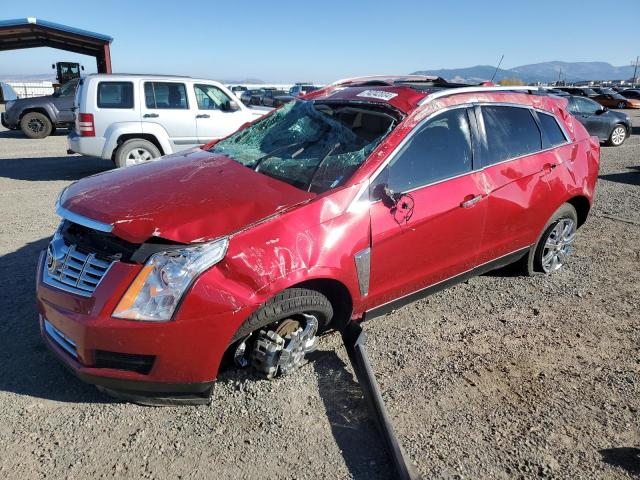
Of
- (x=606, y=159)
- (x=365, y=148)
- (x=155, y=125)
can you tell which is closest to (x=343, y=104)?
(x=365, y=148)

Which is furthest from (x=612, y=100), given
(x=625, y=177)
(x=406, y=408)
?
(x=406, y=408)

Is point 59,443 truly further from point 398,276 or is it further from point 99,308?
point 398,276

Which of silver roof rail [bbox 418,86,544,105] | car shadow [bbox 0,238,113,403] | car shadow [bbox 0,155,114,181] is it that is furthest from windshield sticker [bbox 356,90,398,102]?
car shadow [bbox 0,155,114,181]

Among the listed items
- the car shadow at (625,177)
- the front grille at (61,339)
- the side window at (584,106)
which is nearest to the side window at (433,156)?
the front grille at (61,339)

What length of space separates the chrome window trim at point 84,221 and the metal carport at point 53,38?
20704 mm

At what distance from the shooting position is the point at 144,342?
2.28 meters

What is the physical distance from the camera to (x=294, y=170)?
122 inches

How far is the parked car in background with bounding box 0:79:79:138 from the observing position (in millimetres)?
14086

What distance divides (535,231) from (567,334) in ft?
3.05

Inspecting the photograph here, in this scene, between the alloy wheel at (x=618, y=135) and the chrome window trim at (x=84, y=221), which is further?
the alloy wheel at (x=618, y=135)

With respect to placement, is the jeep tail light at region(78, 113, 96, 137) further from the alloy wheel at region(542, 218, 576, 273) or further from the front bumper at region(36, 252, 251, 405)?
the alloy wheel at region(542, 218, 576, 273)

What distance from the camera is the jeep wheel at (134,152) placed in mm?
7941

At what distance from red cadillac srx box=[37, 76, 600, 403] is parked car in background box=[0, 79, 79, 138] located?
13.1 m

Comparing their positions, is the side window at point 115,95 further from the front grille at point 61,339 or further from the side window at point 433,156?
the side window at point 433,156
